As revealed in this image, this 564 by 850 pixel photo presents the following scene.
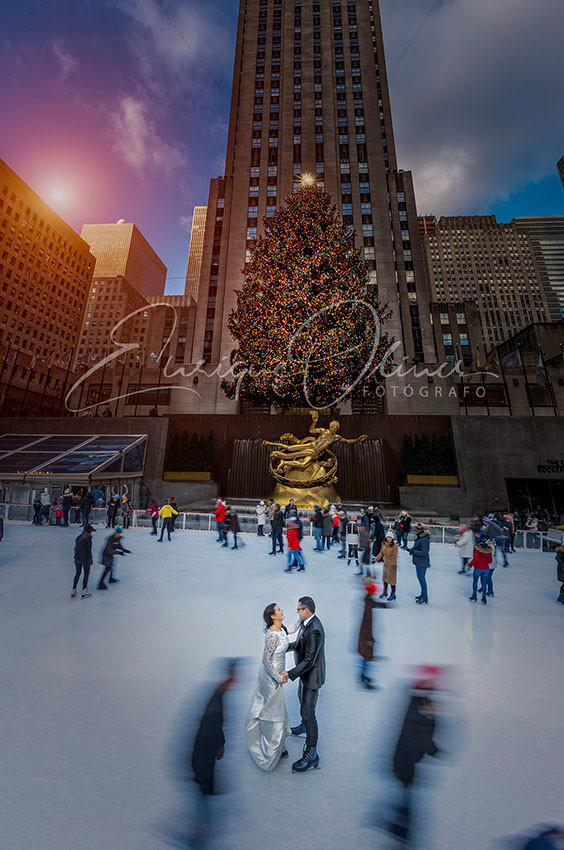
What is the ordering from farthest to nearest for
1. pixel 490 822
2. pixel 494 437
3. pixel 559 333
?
pixel 559 333
pixel 494 437
pixel 490 822

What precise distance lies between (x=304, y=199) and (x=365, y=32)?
50.1 metres

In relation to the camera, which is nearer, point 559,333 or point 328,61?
point 559,333

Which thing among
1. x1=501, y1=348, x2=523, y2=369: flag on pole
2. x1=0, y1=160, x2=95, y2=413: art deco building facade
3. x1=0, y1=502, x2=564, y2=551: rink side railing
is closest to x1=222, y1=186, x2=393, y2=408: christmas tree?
x1=0, y1=502, x2=564, y2=551: rink side railing

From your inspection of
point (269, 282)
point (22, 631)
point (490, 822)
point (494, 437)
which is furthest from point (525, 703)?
point (269, 282)

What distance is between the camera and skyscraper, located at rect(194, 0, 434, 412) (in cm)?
4534

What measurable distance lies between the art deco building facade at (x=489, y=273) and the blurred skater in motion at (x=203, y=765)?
414 feet

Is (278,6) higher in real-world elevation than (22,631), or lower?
higher

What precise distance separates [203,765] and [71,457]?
22.3m

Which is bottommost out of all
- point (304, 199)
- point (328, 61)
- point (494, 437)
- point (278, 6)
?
point (494, 437)

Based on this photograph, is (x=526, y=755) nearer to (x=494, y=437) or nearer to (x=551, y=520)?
(x=551, y=520)

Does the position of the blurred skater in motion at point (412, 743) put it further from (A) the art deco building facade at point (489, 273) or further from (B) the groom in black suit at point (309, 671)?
(A) the art deco building facade at point (489, 273)

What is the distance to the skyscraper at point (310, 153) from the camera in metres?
45.3

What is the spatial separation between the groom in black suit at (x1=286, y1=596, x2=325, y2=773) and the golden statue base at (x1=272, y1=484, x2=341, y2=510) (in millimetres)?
16428

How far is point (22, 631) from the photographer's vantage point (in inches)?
233
